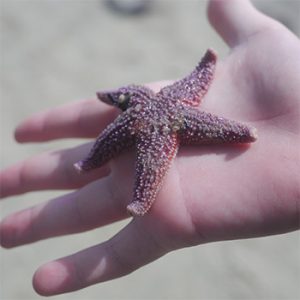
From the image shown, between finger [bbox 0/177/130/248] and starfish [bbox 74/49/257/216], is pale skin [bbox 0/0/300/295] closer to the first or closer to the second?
finger [bbox 0/177/130/248]

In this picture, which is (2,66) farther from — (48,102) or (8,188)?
(8,188)

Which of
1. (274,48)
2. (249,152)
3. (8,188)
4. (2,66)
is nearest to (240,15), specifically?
(274,48)

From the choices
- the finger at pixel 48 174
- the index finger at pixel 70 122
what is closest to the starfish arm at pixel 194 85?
the index finger at pixel 70 122

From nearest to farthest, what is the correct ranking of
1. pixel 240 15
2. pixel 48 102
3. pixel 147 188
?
1. pixel 147 188
2. pixel 240 15
3. pixel 48 102

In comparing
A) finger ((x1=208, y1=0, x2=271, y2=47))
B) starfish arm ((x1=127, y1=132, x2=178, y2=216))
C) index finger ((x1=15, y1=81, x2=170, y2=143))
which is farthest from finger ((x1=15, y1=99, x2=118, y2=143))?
finger ((x1=208, y1=0, x2=271, y2=47))

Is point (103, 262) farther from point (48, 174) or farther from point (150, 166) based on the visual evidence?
point (48, 174)

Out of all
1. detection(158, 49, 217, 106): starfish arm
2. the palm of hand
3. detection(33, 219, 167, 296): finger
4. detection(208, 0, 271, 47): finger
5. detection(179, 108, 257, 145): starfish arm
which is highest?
detection(208, 0, 271, 47): finger

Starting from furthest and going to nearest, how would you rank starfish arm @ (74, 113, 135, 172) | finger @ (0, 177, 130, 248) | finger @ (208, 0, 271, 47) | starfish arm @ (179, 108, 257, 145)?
finger @ (208, 0, 271, 47) → finger @ (0, 177, 130, 248) → starfish arm @ (74, 113, 135, 172) → starfish arm @ (179, 108, 257, 145)

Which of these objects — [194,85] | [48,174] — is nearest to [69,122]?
[48,174]
